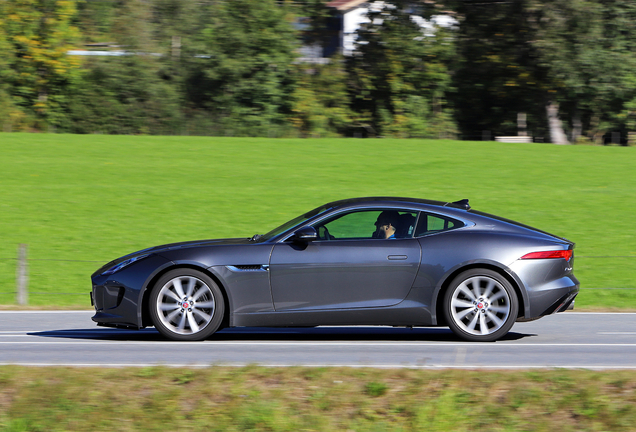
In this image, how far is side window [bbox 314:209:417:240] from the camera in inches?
307

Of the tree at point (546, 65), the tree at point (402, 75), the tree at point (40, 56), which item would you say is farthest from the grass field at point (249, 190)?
the tree at point (40, 56)

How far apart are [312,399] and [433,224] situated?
2862 mm

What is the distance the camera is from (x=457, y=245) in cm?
770

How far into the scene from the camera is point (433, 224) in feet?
25.7

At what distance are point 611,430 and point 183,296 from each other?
407 centimetres

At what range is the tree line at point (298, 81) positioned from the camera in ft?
134

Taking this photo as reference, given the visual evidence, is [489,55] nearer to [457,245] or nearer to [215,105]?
[215,105]

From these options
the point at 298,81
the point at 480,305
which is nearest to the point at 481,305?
the point at 480,305

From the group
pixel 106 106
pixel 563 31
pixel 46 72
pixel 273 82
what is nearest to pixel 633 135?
pixel 563 31

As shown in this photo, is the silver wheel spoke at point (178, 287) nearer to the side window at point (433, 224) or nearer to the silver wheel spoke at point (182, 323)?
the silver wheel spoke at point (182, 323)

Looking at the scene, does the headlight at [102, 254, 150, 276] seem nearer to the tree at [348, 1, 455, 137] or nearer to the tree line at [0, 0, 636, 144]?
the tree line at [0, 0, 636, 144]

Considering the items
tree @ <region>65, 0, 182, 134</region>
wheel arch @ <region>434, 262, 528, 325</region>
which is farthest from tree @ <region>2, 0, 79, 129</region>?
wheel arch @ <region>434, 262, 528, 325</region>

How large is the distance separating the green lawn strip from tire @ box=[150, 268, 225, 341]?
63.1 inches

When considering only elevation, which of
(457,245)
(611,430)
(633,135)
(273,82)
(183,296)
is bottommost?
(611,430)
